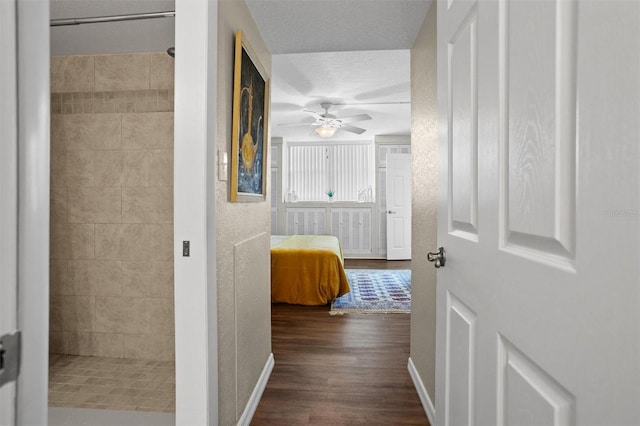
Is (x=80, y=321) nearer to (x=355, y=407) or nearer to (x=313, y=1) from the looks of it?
(x=355, y=407)

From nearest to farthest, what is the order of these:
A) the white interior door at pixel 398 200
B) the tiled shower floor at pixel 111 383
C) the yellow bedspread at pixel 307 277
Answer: the tiled shower floor at pixel 111 383
the yellow bedspread at pixel 307 277
the white interior door at pixel 398 200

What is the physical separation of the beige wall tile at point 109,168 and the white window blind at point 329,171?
186 inches

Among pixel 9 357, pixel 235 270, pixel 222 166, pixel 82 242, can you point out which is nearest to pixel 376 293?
pixel 235 270

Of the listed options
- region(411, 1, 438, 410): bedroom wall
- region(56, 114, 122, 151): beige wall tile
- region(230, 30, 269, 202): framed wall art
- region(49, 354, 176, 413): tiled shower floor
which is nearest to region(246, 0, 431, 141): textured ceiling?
region(411, 1, 438, 410): bedroom wall

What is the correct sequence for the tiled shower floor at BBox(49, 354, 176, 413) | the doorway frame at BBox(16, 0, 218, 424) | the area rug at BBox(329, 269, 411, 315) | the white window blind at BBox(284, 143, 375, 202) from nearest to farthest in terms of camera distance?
1. the doorway frame at BBox(16, 0, 218, 424)
2. the tiled shower floor at BBox(49, 354, 176, 413)
3. the area rug at BBox(329, 269, 411, 315)
4. the white window blind at BBox(284, 143, 375, 202)

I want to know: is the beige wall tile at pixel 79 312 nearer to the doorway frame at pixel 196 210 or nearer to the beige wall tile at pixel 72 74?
the beige wall tile at pixel 72 74

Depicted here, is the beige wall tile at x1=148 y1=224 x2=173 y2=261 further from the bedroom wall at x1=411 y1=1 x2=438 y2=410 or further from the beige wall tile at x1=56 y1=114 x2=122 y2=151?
the bedroom wall at x1=411 y1=1 x2=438 y2=410

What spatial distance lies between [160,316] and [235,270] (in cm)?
127

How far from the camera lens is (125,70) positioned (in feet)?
8.46

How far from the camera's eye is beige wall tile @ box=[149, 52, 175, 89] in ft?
8.39

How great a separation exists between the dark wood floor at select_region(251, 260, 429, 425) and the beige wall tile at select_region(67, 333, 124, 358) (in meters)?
1.14

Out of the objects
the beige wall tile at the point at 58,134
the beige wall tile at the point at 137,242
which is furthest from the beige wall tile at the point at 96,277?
the beige wall tile at the point at 58,134

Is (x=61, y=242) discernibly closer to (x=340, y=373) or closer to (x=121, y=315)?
(x=121, y=315)

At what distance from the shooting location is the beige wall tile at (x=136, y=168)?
8.39ft
